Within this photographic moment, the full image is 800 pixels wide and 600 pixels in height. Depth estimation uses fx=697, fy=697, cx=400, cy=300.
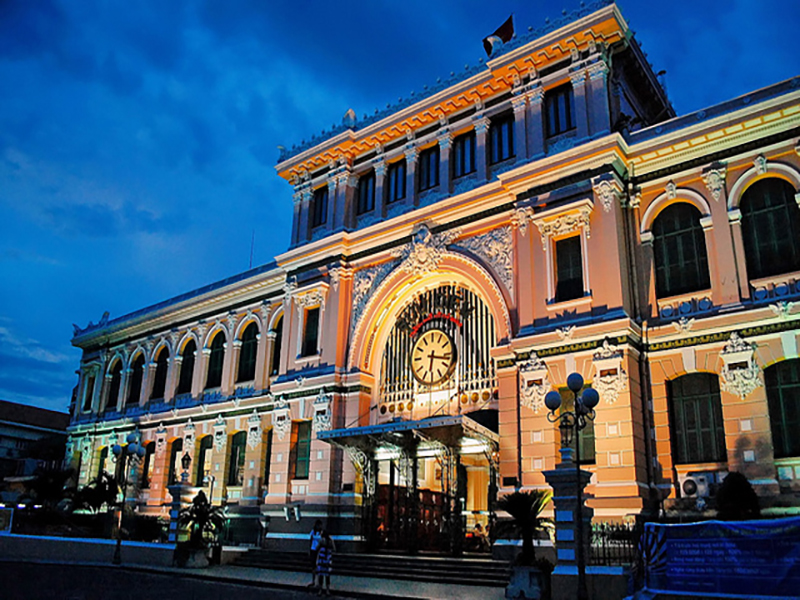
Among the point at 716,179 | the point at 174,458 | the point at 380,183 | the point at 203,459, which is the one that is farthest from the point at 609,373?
the point at 174,458

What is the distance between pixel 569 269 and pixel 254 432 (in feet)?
51.5

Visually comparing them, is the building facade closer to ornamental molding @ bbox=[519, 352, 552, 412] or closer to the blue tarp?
ornamental molding @ bbox=[519, 352, 552, 412]

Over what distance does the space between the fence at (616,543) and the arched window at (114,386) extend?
31388mm

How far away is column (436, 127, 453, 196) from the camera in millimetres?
25156

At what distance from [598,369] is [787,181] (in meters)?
6.95

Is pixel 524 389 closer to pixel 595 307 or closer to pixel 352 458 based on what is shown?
pixel 595 307

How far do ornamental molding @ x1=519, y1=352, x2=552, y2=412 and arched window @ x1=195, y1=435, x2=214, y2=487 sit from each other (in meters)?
17.9

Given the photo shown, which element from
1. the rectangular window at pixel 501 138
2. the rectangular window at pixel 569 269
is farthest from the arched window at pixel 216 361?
the rectangular window at pixel 569 269

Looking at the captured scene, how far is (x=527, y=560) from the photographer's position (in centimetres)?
1514

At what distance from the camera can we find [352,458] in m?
24.6

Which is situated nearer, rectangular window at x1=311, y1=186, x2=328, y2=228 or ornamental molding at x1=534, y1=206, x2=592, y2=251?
ornamental molding at x1=534, y1=206, x2=592, y2=251

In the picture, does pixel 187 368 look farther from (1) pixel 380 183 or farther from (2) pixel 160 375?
(1) pixel 380 183

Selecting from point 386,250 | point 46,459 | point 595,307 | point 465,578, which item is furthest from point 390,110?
point 46,459

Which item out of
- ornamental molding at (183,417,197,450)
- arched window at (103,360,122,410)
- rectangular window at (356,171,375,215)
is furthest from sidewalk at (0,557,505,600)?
arched window at (103,360,122,410)
